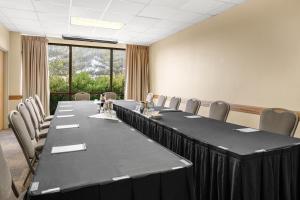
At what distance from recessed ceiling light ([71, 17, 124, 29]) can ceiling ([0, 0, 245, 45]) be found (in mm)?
146

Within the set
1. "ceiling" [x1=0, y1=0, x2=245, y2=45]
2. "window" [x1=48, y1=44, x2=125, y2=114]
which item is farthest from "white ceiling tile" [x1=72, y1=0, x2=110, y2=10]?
"window" [x1=48, y1=44, x2=125, y2=114]

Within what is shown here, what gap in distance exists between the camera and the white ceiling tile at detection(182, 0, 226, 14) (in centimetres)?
374

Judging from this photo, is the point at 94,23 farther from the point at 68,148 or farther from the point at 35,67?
the point at 68,148

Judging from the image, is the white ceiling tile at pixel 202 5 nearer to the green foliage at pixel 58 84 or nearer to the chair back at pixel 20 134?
the chair back at pixel 20 134

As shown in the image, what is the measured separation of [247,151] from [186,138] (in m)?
0.63

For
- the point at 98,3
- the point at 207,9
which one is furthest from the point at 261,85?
the point at 98,3

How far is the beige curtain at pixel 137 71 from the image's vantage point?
7.45 metres

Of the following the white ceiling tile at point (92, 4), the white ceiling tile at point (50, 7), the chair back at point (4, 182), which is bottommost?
the chair back at point (4, 182)

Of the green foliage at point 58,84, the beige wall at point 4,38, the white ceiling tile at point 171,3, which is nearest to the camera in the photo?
the white ceiling tile at point 171,3

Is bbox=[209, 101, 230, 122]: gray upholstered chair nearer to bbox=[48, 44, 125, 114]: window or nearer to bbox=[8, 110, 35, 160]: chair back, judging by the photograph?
Result: bbox=[8, 110, 35, 160]: chair back

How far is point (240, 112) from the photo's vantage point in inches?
158

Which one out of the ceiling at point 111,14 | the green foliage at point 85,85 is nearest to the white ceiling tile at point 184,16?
the ceiling at point 111,14

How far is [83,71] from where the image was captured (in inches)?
284

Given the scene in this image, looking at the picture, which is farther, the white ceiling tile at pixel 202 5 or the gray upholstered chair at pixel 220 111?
the white ceiling tile at pixel 202 5
